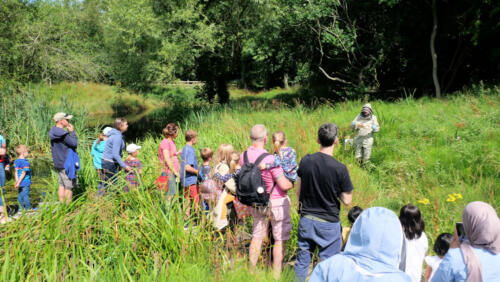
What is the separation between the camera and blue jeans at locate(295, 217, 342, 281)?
3.08 m

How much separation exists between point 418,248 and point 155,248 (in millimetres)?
2299

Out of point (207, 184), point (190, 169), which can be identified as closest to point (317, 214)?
point (207, 184)

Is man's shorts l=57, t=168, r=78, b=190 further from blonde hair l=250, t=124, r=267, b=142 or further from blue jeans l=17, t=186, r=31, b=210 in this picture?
blonde hair l=250, t=124, r=267, b=142

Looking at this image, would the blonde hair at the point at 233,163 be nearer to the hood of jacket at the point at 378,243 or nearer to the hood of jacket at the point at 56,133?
the hood of jacket at the point at 378,243

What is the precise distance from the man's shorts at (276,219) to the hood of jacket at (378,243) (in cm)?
171

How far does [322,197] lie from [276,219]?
644 millimetres

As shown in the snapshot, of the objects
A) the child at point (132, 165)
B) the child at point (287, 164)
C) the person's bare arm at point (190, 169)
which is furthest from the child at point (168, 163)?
the child at point (287, 164)

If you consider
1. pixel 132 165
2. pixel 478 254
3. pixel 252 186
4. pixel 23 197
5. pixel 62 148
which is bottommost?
pixel 23 197

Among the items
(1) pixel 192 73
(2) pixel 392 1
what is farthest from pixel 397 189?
(1) pixel 192 73

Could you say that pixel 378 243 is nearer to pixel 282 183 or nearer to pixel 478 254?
pixel 478 254

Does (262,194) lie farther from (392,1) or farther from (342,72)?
(342,72)

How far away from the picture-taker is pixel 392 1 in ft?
34.6

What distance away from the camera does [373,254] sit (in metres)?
1.70

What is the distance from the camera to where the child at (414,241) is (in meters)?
2.98
